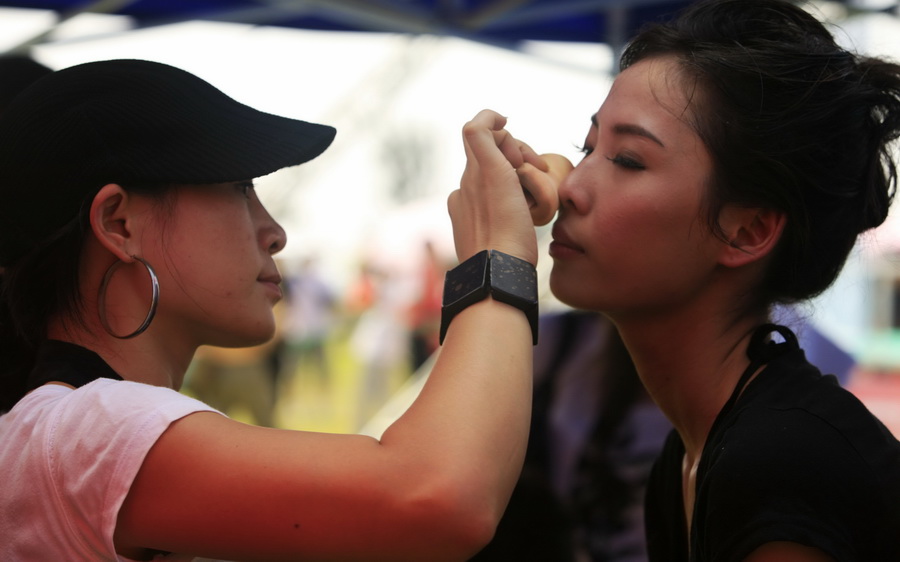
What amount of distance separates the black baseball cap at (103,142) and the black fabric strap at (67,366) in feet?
0.60

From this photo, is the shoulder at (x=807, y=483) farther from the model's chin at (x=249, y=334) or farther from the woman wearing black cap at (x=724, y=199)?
the model's chin at (x=249, y=334)

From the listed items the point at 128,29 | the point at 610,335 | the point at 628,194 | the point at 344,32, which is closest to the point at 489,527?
the point at 628,194

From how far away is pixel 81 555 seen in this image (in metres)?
1.30

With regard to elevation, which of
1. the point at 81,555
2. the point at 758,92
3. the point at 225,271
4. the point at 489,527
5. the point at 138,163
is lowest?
the point at 81,555

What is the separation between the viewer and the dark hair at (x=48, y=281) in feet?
4.97

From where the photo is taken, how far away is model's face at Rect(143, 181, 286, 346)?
5.07 ft

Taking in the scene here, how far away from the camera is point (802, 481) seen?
4.56ft

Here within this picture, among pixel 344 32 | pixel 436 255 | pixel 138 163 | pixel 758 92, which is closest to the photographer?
pixel 138 163

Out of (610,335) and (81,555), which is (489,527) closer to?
(81,555)

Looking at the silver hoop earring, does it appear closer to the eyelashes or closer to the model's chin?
the model's chin

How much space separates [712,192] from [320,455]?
955 millimetres

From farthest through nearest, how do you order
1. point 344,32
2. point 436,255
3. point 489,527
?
point 436,255 → point 344,32 → point 489,527

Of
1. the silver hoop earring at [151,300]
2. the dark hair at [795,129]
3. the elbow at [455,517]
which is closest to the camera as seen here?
the elbow at [455,517]

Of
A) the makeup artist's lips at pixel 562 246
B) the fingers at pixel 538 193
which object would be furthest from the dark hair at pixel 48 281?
the makeup artist's lips at pixel 562 246
